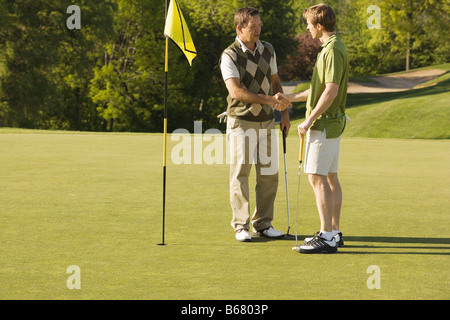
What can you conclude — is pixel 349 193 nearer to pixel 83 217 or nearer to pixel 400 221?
pixel 400 221

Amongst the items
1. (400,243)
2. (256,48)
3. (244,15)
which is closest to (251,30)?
(244,15)

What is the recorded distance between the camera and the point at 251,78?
7.68m

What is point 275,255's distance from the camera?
6.77 m

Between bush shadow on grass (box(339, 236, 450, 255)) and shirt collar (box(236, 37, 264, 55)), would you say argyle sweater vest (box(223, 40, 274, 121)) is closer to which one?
shirt collar (box(236, 37, 264, 55))

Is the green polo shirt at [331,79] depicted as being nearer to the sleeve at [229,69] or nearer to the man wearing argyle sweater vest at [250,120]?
the man wearing argyle sweater vest at [250,120]

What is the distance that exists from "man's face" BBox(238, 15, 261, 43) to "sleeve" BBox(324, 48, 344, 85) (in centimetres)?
103

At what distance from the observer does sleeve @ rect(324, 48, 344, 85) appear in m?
6.73

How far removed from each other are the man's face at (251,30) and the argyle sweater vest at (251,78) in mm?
157

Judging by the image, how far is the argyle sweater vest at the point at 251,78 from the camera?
764cm

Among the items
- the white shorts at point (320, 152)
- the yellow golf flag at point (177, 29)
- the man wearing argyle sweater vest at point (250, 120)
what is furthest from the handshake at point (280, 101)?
the yellow golf flag at point (177, 29)

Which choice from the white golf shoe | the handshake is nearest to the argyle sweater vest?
the handshake

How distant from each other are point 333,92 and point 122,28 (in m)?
48.3

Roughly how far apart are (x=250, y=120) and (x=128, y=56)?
4677 cm

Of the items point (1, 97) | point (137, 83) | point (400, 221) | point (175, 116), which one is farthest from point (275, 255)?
point (175, 116)
